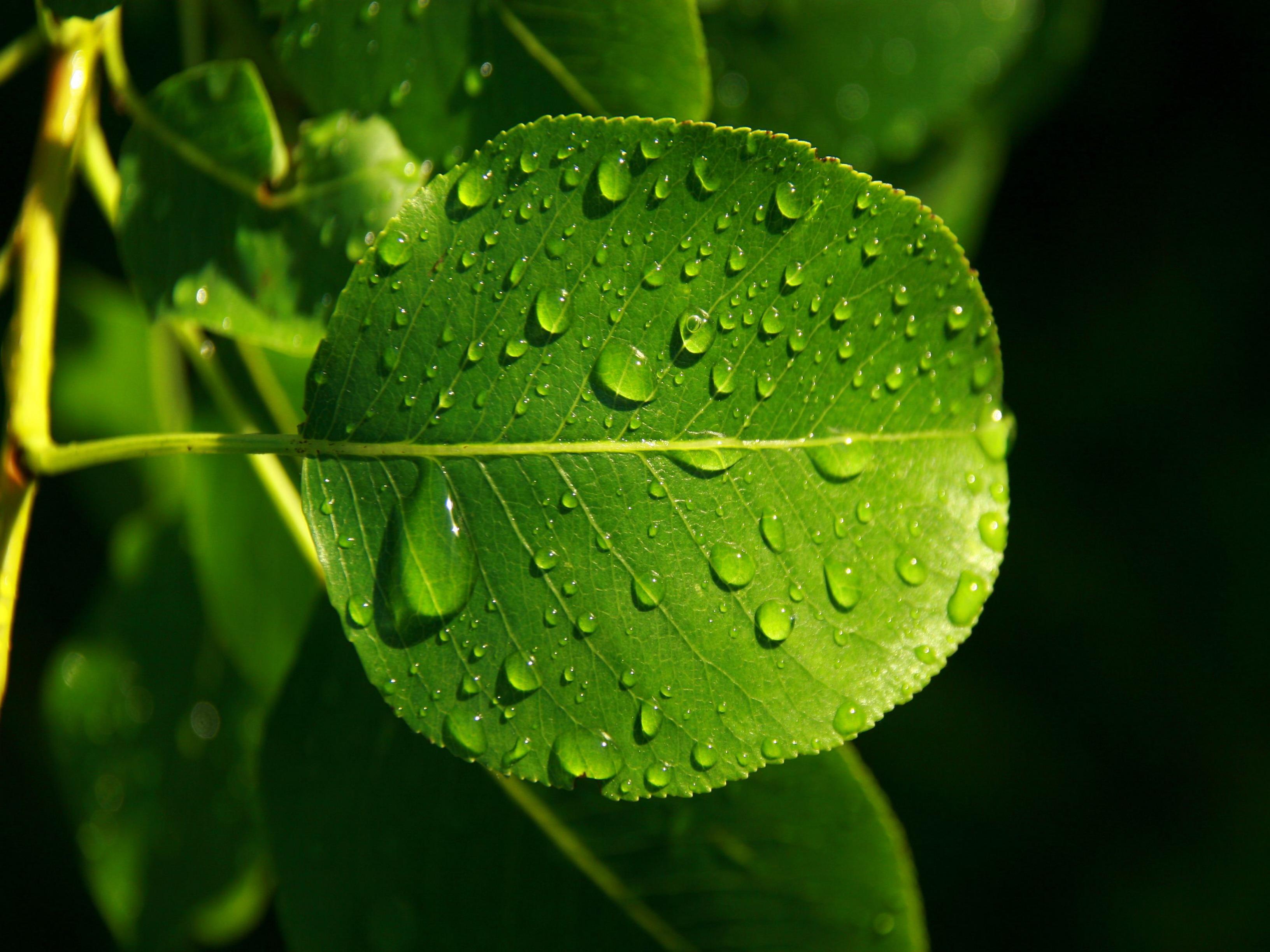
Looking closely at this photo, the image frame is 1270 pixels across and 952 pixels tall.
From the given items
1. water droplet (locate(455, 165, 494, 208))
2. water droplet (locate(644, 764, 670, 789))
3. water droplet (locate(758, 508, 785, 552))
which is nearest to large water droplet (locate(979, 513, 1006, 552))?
water droplet (locate(758, 508, 785, 552))

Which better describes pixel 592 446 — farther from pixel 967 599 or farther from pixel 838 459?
pixel 967 599

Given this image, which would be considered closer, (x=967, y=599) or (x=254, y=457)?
(x=967, y=599)

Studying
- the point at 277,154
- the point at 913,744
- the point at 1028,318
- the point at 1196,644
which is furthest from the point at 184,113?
the point at 1196,644

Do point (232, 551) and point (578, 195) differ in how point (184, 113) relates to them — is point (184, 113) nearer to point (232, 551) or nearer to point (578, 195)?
point (578, 195)

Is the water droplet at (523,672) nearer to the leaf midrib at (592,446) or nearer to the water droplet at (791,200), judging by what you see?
the leaf midrib at (592,446)

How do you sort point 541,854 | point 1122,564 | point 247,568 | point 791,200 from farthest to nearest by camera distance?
1. point 1122,564
2. point 247,568
3. point 541,854
4. point 791,200

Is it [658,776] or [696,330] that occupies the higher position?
[696,330]

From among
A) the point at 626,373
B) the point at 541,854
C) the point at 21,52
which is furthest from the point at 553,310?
the point at 21,52

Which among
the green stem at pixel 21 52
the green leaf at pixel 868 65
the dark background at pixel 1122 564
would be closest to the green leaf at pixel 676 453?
the green stem at pixel 21 52
